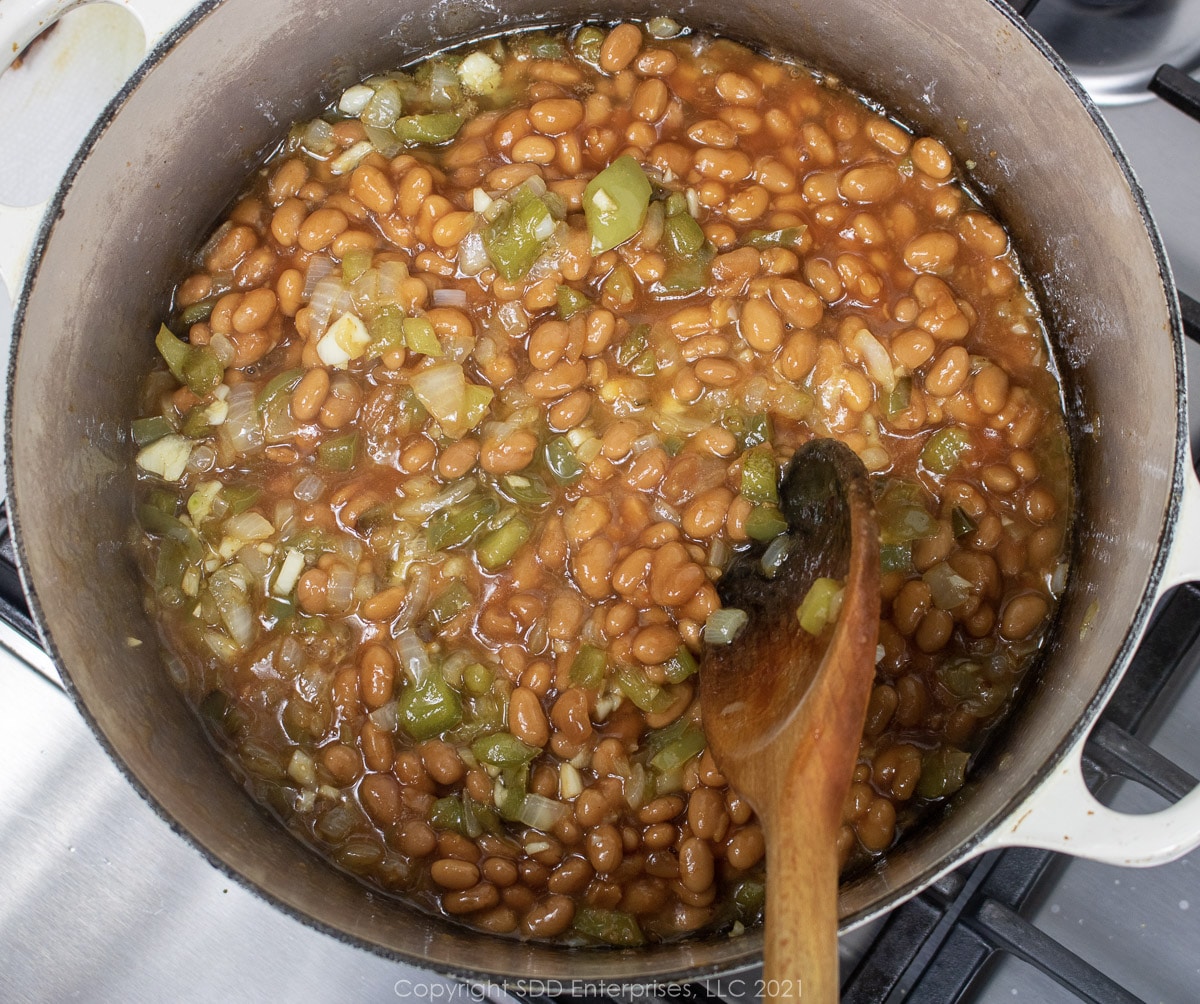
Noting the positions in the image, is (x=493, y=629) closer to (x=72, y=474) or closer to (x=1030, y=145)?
(x=72, y=474)

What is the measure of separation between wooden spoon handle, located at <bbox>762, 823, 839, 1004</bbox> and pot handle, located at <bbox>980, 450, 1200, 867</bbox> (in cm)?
37

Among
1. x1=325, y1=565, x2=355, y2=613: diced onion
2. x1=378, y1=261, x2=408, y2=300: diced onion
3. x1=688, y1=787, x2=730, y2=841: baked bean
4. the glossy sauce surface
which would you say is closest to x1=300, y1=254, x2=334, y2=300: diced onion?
the glossy sauce surface

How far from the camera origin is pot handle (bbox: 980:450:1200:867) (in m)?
1.62

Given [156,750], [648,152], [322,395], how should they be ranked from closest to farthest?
[156,750]
[322,395]
[648,152]

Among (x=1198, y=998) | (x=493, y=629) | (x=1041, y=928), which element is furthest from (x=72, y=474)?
(x=1198, y=998)

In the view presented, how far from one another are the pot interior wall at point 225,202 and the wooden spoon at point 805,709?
26 centimetres

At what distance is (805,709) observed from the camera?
157cm

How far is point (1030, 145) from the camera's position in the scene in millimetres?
2062

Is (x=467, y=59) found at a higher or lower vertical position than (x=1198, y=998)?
higher

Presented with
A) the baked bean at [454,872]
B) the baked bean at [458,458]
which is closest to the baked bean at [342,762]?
the baked bean at [454,872]

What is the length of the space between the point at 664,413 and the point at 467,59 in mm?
933

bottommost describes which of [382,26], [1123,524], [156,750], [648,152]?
[156,750]

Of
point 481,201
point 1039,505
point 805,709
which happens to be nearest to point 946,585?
point 1039,505

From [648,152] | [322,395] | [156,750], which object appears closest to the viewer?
[156,750]
